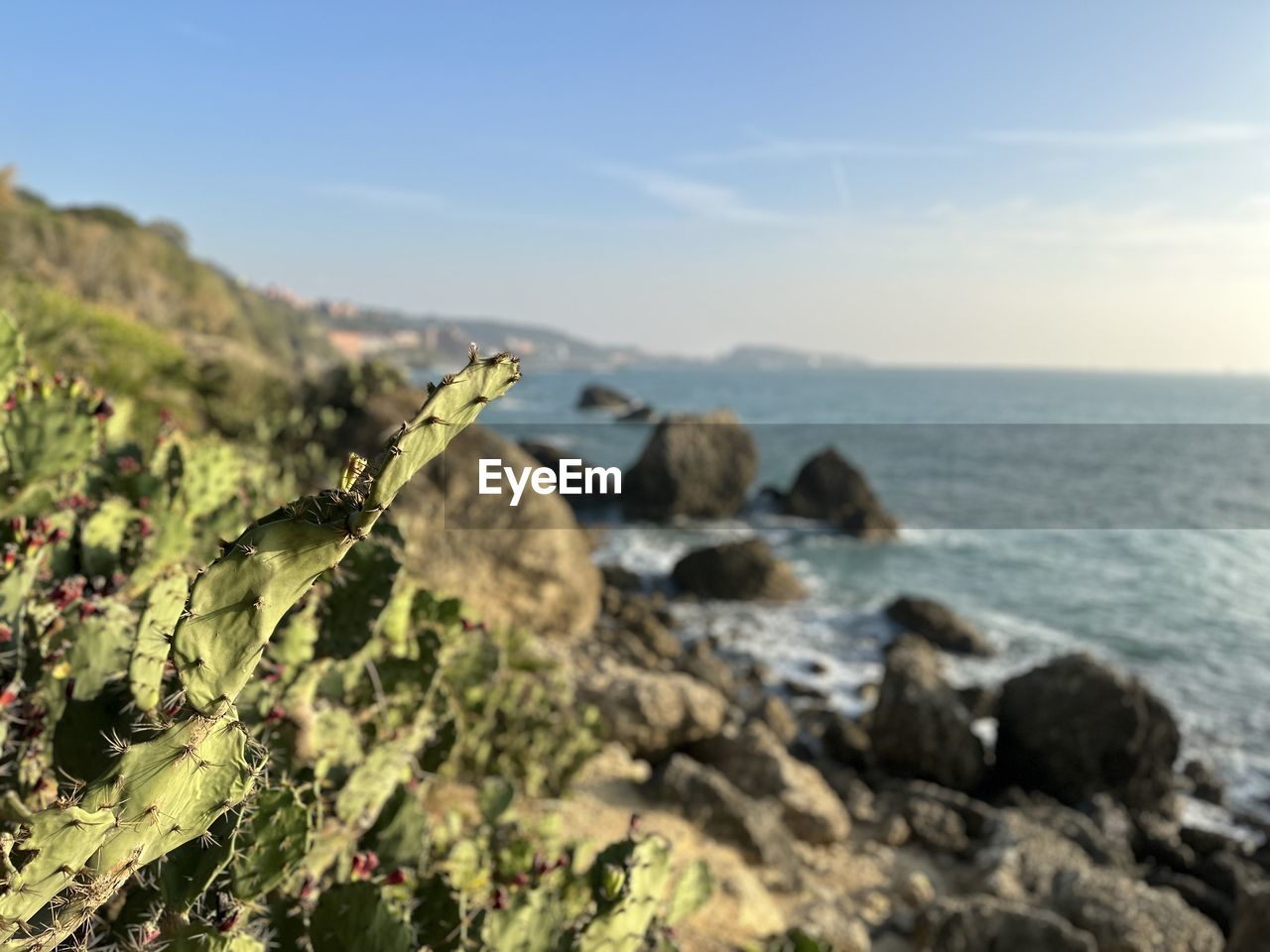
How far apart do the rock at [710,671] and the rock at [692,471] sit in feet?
45.9

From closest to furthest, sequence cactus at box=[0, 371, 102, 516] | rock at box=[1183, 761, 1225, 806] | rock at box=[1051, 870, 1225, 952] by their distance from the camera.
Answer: cactus at box=[0, 371, 102, 516] < rock at box=[1051, 870, 1225, 952] < rock at box=[1183, 761, 1225, 806]

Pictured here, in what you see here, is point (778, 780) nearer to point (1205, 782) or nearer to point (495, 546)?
point (495, 546)

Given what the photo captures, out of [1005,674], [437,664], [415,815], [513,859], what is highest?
[437,664]

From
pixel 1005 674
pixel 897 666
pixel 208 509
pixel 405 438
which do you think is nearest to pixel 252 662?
pixel 405 438

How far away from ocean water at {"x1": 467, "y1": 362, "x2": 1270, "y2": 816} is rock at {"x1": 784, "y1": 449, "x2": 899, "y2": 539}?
743 millimetres

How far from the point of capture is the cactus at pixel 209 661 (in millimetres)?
1367

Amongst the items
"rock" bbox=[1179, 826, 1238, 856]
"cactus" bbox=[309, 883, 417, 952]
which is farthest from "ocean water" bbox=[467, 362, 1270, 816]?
"rock" bbox=[1179, 826, 1238, 856]

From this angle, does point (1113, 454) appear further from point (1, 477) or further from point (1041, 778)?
point (1, 477)

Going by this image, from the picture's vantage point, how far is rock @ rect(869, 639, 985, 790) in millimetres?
10859

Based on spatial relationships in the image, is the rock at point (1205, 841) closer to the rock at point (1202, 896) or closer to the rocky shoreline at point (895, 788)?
the rocky shoreline at point (895, 788)

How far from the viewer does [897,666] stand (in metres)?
11.8

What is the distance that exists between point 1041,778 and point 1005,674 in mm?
4693

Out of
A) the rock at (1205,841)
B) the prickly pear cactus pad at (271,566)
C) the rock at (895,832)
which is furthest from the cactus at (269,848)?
the rock at (1205,841)

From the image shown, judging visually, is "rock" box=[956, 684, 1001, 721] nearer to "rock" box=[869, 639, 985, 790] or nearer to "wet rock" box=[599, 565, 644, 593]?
"rock" box=[869, 639, 985, 790]
